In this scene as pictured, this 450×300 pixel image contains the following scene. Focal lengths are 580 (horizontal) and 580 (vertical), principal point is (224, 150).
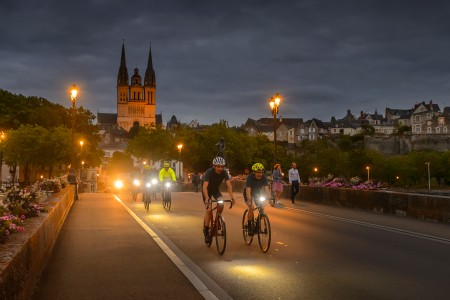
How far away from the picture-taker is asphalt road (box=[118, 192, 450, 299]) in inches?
293

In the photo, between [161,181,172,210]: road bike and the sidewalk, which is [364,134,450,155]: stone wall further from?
the sidewalk

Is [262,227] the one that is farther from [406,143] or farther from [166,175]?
[406,143]

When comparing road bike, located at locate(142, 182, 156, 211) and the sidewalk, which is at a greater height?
road bike, located at locate(142, 182, 156, 211)

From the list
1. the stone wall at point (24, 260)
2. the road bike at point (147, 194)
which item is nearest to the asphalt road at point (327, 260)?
the stone wall at point (24, 260)

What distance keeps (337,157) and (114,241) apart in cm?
11248

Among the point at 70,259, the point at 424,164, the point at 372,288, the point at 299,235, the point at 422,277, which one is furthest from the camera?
the point at 424,164

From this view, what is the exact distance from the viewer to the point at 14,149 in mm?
67312

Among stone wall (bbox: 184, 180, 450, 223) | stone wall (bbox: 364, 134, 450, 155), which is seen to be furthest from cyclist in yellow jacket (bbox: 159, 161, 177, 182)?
stone wall (bbox: 364, 134, 450, 155)

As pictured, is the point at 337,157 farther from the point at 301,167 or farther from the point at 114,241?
the point at 114,241

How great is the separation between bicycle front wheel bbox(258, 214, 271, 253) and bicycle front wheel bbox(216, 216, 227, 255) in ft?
2.36

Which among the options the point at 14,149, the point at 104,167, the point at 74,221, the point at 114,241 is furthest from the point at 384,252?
the point at 104,167

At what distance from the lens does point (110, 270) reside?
899cm

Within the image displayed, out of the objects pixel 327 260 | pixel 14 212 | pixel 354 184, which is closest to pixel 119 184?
pixel 354 184

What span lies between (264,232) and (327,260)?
1531 mm
